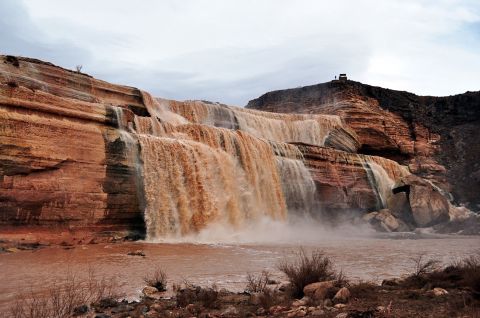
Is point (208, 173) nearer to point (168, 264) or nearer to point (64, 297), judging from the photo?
point (168, 264)

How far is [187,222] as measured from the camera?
17703 mm

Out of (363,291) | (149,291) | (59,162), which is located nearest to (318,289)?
(363,291)

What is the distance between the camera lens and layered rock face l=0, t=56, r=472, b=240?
47.3ft

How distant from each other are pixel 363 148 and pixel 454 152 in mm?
9825

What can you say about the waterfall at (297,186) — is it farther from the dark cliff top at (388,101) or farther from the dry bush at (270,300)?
the dry bush at (270,300)

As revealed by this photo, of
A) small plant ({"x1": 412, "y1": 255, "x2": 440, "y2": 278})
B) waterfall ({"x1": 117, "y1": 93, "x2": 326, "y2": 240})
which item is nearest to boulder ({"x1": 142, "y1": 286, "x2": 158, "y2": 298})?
small plant ({"x1": 412, "y1": 255, "x2": 440, "y2": 278})

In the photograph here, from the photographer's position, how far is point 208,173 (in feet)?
63.4

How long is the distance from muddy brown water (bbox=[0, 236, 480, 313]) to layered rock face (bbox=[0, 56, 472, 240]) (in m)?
1.85

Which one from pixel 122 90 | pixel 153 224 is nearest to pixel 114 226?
pixel 153 224

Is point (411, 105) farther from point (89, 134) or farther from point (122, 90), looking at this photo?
point (89, 134)

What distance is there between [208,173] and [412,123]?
29.3 metres

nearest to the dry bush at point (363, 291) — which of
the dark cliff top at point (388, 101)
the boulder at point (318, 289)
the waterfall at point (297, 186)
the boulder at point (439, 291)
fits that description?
the boulder at point (318, 289)

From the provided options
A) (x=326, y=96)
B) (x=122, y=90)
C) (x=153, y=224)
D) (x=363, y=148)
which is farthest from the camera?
(x=326, y=96)

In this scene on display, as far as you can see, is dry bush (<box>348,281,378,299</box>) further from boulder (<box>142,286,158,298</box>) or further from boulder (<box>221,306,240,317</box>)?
boulder (<box>142,286,158,298</box>)
